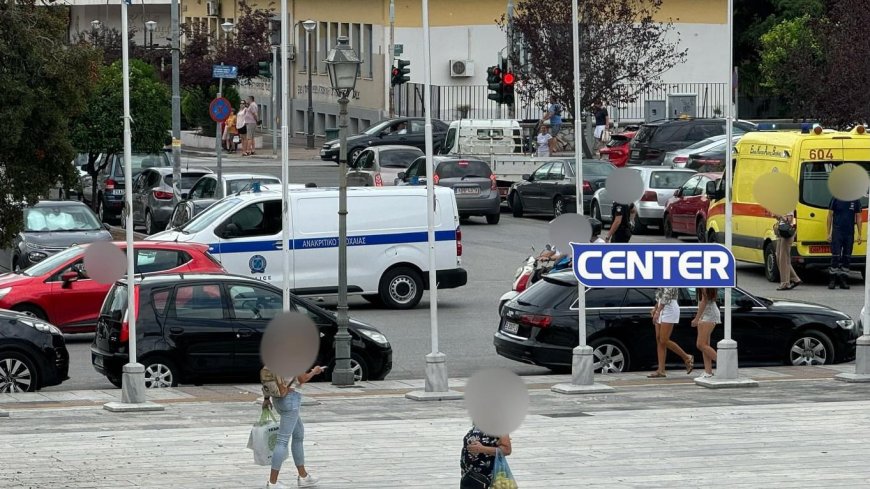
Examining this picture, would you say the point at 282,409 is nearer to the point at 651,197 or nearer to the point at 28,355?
the point at 28,355

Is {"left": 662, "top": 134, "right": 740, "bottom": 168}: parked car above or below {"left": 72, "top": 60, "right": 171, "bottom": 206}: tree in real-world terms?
below

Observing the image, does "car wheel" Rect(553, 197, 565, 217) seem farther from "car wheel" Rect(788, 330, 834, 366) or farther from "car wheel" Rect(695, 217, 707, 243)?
"car wheel" Rect(788, 330, 834, 366)

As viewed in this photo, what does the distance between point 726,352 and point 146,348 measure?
268 inches

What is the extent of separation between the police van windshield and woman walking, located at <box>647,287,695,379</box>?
894 cm

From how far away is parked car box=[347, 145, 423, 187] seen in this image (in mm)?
41219

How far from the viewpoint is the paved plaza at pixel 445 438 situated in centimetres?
1332

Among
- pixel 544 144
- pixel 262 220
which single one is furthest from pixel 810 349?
pixel 544 144

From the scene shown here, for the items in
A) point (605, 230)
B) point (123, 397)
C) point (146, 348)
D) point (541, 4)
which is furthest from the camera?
point (541, 4)

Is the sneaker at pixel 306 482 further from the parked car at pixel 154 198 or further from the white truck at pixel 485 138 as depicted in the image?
the white truck at pixel 485 138

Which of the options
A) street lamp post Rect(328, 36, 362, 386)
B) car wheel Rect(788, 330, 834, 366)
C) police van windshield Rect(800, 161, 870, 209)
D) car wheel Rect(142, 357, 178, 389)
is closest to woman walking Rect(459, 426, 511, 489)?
street lamp post Rect(328, 36, 362, 386)

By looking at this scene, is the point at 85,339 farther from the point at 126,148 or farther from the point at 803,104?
the point at 803,104

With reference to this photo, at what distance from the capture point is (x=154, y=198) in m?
37.8

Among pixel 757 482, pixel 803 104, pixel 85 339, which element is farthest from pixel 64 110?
pixel 803 104

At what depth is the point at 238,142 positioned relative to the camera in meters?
60.8
